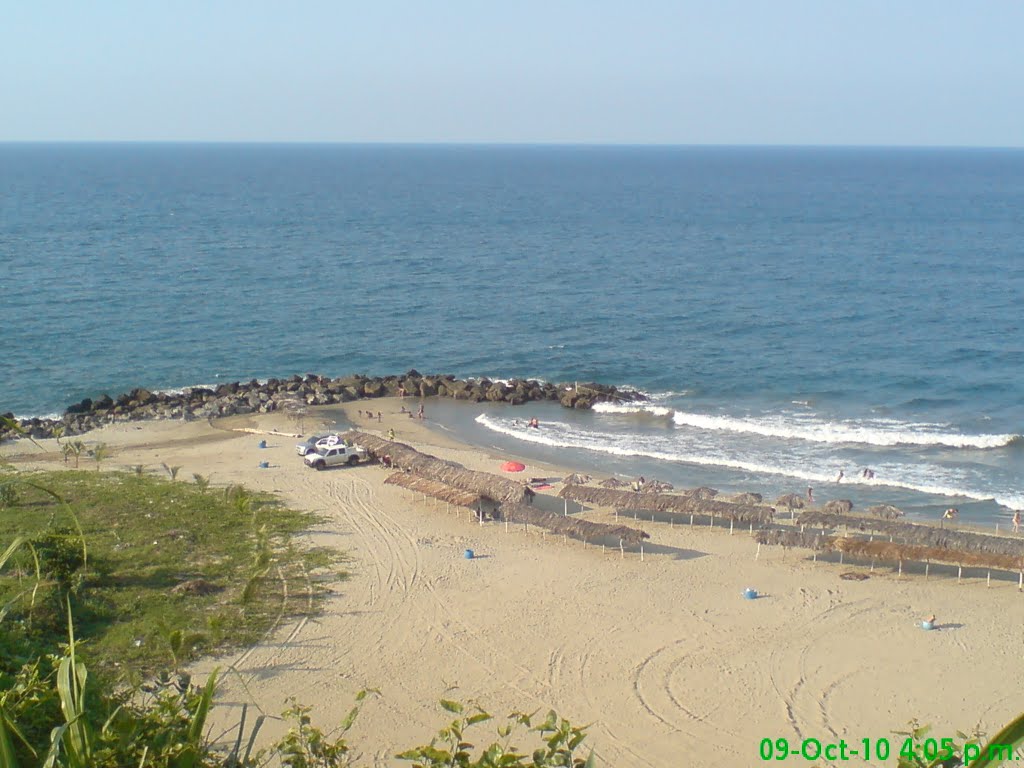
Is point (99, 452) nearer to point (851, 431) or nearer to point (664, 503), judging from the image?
point (664, 503)

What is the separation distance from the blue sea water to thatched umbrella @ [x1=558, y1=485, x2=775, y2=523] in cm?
639

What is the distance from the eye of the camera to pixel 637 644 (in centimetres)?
2109

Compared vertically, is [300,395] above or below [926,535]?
below

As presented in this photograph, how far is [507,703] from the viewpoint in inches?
736

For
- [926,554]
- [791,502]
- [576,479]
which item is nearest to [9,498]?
[576,479]

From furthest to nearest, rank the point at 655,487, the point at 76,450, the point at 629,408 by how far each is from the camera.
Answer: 1. the point at 629,408
2. the point at 76,450
3. the point at 655,487

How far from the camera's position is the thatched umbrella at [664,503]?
2853cm

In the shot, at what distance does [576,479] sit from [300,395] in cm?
1905

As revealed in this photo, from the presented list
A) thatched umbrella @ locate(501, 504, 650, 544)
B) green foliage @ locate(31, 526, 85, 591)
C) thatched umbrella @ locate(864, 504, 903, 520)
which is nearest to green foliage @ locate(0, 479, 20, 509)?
green foliage @ locate(31, 526, 85, 591)

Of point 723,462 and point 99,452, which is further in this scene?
point 723,462

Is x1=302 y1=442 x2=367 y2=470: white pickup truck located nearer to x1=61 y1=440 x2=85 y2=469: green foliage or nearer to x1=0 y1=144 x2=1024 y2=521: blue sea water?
x1=0 y1=144 x2=1024 y2=521: blue sea water

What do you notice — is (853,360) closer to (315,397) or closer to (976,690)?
(315,397)

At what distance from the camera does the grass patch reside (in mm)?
Answer: 19391

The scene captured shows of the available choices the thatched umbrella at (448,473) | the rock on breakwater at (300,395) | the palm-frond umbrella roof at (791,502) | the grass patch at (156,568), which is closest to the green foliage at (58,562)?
the grass patch at (156,568)
